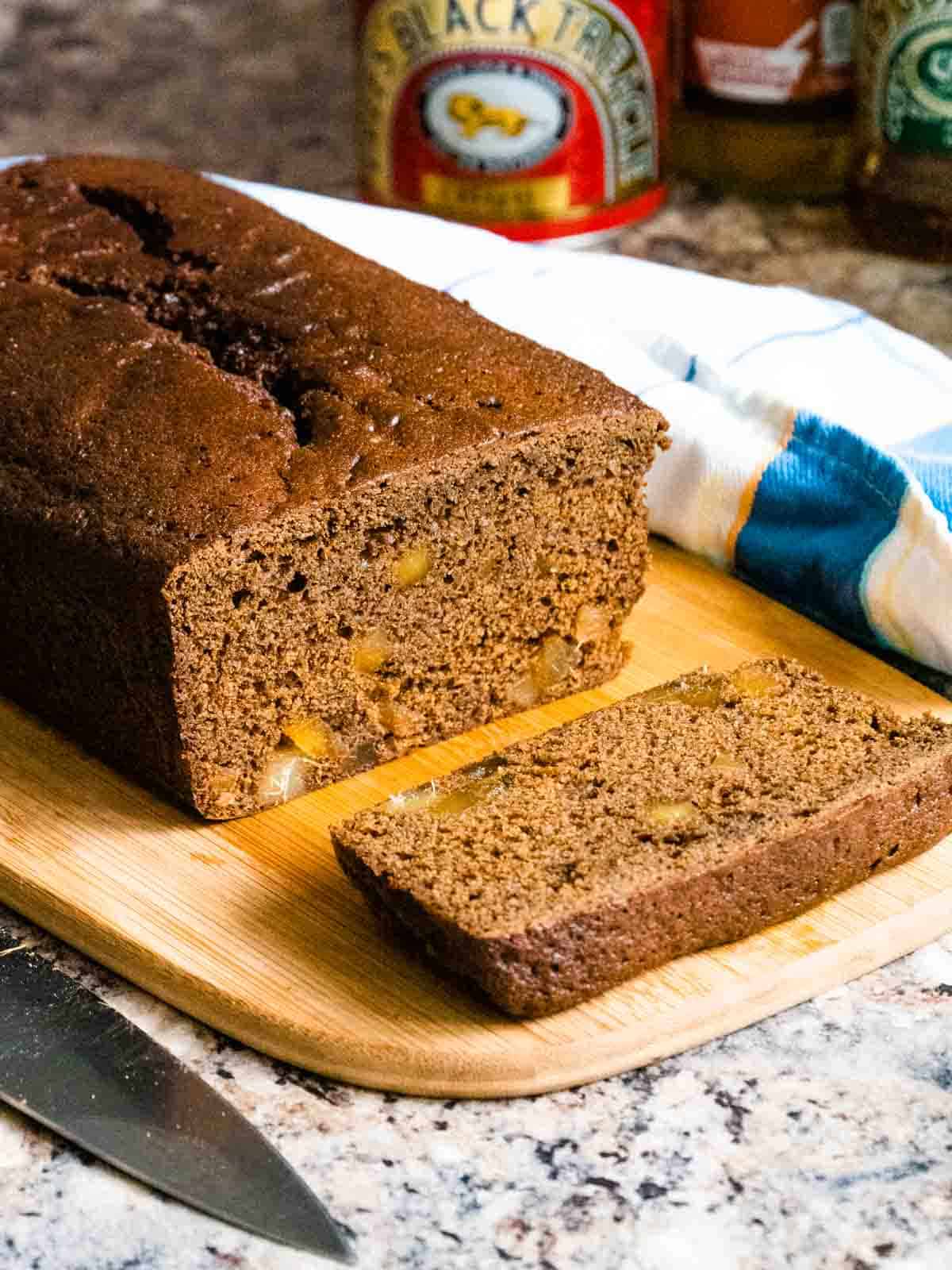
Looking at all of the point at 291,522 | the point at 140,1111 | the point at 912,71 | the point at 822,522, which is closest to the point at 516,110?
the point at 912,71

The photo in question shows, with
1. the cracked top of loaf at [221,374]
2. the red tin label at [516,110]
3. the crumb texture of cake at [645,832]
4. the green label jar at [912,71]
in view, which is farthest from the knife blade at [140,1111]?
the green label jar at [912,71]

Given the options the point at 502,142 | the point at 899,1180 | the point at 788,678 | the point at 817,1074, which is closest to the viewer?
the point at 899,1180

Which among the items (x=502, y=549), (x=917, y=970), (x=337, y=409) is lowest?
(x=917, y=970)

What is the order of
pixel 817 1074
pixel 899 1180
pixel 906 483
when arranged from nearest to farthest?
pixel 899 1180 < pixel 817 1074 < pixel 906 483

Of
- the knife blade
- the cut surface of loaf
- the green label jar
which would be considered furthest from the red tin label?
the knife blade

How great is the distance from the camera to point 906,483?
264 centimetres

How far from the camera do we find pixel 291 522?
225 cm

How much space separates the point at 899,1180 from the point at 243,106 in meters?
3.58

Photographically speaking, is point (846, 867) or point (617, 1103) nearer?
point (617, 1103)

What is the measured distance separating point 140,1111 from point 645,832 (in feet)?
2.02

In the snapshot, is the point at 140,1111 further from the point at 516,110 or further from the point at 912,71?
the point at 912,71

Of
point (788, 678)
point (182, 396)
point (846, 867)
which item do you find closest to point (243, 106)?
point (182, 396)

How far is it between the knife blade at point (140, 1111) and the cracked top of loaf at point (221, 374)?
1.84ft

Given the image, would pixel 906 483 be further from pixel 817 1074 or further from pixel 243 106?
pixel 243 106
